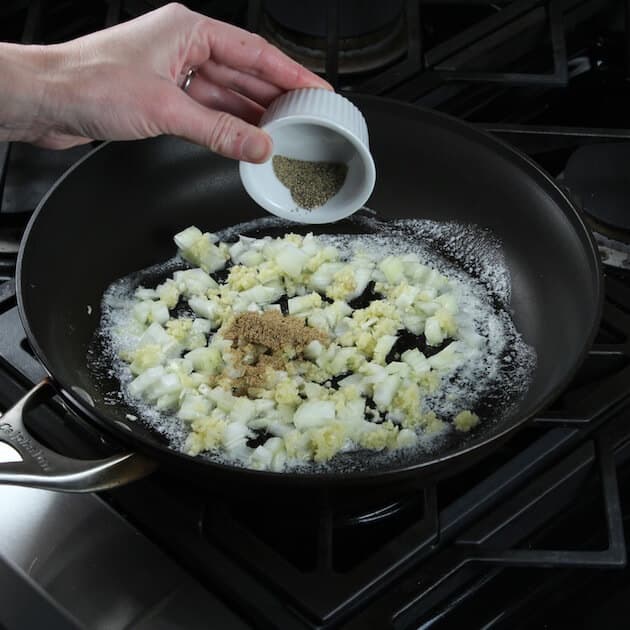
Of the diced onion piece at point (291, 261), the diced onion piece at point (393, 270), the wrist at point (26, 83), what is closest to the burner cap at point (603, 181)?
the diced onion piece at point (393, 270)

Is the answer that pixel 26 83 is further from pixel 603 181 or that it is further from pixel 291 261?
pixel 603 181

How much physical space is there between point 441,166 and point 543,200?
17 cm

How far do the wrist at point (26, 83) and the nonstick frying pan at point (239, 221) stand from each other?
0.14 metres

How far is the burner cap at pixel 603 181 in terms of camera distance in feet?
4.08

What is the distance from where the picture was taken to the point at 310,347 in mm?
1075

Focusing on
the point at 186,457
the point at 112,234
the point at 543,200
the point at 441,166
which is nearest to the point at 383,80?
the point at 441,166

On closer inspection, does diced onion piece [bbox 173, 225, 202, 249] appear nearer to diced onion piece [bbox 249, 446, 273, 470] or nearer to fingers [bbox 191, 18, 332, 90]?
fingers [bbox 191, 18, 332, 90]

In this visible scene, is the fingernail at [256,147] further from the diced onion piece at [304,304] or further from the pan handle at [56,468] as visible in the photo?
the pan handle at [56,468]

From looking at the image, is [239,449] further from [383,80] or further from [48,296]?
[383,80]

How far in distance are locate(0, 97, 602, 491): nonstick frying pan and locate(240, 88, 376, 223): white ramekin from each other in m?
0.11

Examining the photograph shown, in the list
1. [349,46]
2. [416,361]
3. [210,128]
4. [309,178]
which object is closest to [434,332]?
[416,361]

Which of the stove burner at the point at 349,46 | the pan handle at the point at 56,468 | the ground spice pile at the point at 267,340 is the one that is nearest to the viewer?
the pan handle at the point at 56,468

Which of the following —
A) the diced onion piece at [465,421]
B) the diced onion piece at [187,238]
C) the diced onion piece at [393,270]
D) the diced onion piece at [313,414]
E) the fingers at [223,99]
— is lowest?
the diced onion piece at [465,421]

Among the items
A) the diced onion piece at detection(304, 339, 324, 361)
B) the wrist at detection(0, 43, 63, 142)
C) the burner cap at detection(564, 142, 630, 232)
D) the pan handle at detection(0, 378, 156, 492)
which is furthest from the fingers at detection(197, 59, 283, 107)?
the pan handle at detection(0, 378, 156, 492)
